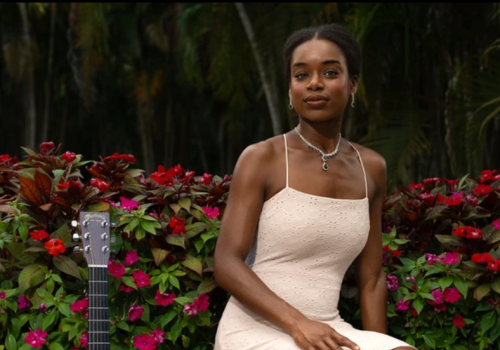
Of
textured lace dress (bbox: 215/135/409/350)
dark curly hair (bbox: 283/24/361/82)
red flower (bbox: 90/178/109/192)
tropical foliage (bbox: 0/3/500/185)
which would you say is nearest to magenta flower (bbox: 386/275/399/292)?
textured lace dress (bbox: 215/135/409/350)

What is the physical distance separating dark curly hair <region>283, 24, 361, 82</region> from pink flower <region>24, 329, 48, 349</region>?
1.39 m

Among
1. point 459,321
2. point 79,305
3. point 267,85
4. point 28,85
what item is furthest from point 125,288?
point 28,85

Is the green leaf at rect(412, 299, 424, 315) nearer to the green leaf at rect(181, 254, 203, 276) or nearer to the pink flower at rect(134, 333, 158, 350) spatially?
the green leaf at rect(181, 254, 203, 276)

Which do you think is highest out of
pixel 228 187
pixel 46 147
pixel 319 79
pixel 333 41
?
pixel 333 41

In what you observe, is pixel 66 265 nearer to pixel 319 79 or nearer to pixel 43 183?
pixel 43 183

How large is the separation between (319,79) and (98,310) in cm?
119

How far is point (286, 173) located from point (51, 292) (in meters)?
1.06

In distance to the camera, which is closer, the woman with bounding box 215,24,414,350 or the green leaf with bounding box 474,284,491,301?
the woman with bounding box 215,24,414,350

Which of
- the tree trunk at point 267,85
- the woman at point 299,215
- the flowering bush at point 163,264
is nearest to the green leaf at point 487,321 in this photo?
the flowering bush at point 163,264

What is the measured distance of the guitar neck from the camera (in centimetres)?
302

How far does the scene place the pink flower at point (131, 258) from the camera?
3.33 metres

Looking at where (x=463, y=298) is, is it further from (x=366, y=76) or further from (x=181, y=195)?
(x=366, y=76)

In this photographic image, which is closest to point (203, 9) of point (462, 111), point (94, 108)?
point (462, 111)

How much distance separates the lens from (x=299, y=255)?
118 inches
